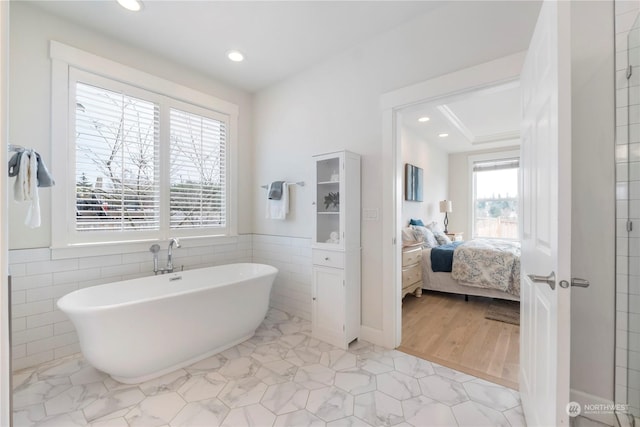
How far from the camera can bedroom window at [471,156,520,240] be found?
5961 millimetres

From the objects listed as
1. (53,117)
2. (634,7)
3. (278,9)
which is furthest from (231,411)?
(634,7)

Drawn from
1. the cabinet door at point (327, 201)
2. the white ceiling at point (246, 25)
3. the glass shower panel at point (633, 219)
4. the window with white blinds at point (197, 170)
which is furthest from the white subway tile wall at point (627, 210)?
the window with white blinds at point (197, 170)

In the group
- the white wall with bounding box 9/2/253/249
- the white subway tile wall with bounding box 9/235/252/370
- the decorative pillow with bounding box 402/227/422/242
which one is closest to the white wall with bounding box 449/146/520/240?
the decorative pillow with bounding box 402/227/422/242

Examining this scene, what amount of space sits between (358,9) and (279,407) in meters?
2.94

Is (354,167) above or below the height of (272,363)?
above

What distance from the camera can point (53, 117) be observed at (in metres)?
2.22

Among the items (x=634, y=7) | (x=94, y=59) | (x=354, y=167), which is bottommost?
(x=354, y=167)

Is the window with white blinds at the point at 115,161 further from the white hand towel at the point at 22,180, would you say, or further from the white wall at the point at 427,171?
the white wall at the point at 427,171

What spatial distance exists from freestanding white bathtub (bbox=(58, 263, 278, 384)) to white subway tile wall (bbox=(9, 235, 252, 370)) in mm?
290

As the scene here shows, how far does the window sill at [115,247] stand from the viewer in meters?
2.27

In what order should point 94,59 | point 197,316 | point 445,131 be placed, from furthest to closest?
point 445,131
point 94,59
point 197,316

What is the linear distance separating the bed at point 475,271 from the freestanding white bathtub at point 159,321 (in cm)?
243

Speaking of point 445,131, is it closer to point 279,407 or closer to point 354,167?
point 354,167

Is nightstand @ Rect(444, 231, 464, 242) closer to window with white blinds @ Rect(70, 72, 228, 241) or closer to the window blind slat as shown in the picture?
the window blind slat
